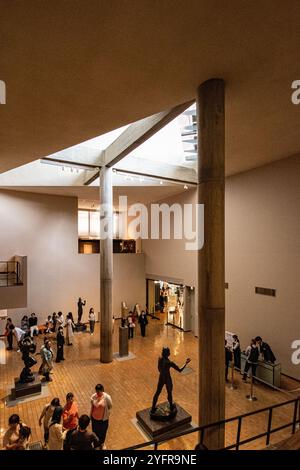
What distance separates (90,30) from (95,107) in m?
2.01

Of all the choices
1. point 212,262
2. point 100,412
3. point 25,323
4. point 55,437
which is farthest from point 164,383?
point 25,323

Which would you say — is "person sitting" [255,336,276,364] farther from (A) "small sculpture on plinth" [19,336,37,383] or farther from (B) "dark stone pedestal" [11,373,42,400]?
(A) "small sculpture on plinth" [19,336,37,383]

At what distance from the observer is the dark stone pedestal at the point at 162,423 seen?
635 cm

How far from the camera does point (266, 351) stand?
9.25 m

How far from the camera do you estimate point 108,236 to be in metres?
11.1

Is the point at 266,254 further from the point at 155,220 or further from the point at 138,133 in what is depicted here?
the point at 155,220

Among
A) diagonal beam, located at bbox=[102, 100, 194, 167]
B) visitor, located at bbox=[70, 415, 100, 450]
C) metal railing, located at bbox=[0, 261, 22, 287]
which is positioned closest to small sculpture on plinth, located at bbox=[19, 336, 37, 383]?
visitor, located at bbox=[70, 415, 100, 450]

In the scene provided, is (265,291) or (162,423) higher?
(265,291)

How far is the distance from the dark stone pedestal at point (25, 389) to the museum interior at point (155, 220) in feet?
0.16

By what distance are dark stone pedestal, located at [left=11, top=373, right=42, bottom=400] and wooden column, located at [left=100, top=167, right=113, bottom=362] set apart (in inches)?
111

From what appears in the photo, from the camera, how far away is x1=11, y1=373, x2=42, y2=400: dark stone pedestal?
800 centimetres

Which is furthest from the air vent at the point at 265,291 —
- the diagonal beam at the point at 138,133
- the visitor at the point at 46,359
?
the visitor at the point at 46,359

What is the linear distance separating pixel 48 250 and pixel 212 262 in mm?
11910
